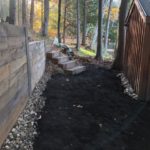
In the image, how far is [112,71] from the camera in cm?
1174

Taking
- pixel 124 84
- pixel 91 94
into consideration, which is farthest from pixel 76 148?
pixel 124 84

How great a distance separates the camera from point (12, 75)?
4461 millimetres

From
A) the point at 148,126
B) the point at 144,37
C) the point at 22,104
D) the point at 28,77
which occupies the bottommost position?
the point at 148,126

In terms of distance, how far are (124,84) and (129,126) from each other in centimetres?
396

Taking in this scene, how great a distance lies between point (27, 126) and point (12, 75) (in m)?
0.99

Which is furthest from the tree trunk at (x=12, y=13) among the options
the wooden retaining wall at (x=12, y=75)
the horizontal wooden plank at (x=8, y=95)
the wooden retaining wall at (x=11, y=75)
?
the horizontal wooden plank at (x=8, y=95)

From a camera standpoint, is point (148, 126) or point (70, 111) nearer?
point (148, 126)

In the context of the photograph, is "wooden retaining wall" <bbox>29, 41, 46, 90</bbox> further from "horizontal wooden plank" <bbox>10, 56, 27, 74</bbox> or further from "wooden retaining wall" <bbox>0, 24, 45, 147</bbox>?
"horizontal wooden plank" <bbox>10, 56, 27, 74</bbox>

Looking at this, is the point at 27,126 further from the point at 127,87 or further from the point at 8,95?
the point at 127,87

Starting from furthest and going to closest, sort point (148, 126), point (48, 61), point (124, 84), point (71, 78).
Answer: point (48, 61)
point (71, 78)
point (124, 84)
point (148, 126)

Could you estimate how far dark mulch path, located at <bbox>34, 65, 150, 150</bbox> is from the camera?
177 inches

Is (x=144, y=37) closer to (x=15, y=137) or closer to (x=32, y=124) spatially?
(x=32, y=124)

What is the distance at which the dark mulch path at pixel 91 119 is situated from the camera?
4.50 m

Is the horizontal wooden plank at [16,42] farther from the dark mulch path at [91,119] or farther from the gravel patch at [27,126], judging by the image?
the dark mulch path at [91,119]
